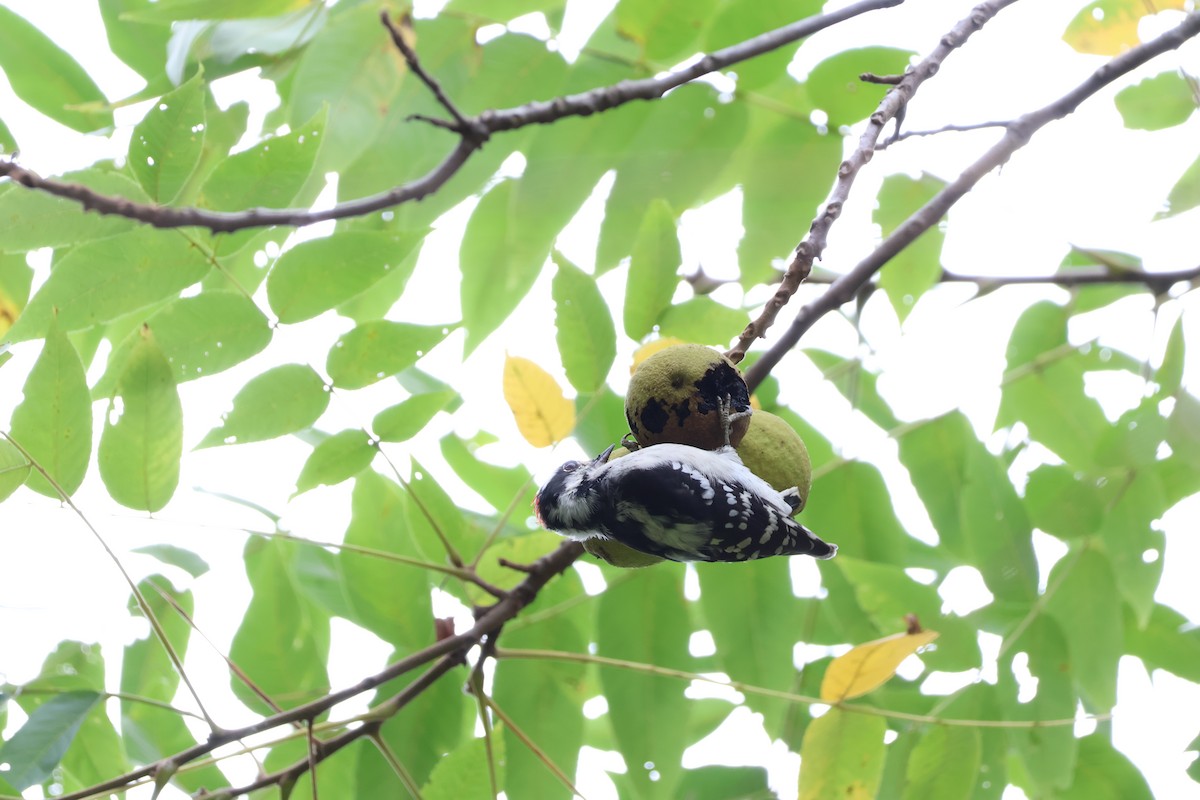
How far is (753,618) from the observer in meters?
2.71

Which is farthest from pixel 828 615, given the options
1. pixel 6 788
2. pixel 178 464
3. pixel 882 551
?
pixel 6 788

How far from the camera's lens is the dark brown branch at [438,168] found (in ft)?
5.50

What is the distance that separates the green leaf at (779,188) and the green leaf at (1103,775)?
162cm

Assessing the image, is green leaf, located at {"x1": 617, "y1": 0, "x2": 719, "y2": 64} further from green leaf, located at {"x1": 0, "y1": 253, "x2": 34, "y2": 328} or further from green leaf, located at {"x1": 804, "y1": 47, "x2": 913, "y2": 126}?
green leaf, located at {"x1": 0, "y1": 253, "x2": 34, "y2": 328}

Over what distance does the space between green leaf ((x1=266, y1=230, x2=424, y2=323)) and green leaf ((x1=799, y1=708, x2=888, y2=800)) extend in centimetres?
152

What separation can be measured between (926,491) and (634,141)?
4.48 ft

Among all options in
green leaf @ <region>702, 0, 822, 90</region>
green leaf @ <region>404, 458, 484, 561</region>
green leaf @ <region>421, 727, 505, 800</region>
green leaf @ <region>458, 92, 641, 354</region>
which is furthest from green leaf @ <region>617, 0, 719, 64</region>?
green leaf @ <region>421, 727, 505, 800</region>

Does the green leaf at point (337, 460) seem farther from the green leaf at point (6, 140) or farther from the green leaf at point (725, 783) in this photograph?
the green leaf at point (725, 783)

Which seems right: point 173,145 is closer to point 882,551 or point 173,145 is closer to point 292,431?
point 292,431

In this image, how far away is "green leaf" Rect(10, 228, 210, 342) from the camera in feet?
7.53

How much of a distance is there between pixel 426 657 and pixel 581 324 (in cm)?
86

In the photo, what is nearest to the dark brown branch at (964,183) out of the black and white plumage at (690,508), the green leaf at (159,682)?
the black and white plumage at (690,508)

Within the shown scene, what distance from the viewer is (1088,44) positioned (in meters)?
3.10

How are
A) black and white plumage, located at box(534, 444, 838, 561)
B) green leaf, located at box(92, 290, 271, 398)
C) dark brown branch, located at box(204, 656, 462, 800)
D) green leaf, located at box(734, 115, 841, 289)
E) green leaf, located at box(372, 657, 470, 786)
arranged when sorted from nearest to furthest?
black and white plumage, located at box(534, 444, 838, 561) → dark brown branch, located at box(204, 656, 462, 800) → green leaf, located at box(92, 290, 271, 398) → green leaf, located at box(372, 657, 470, 786) → green leaf, located at box(734, 115, 841, 289)
